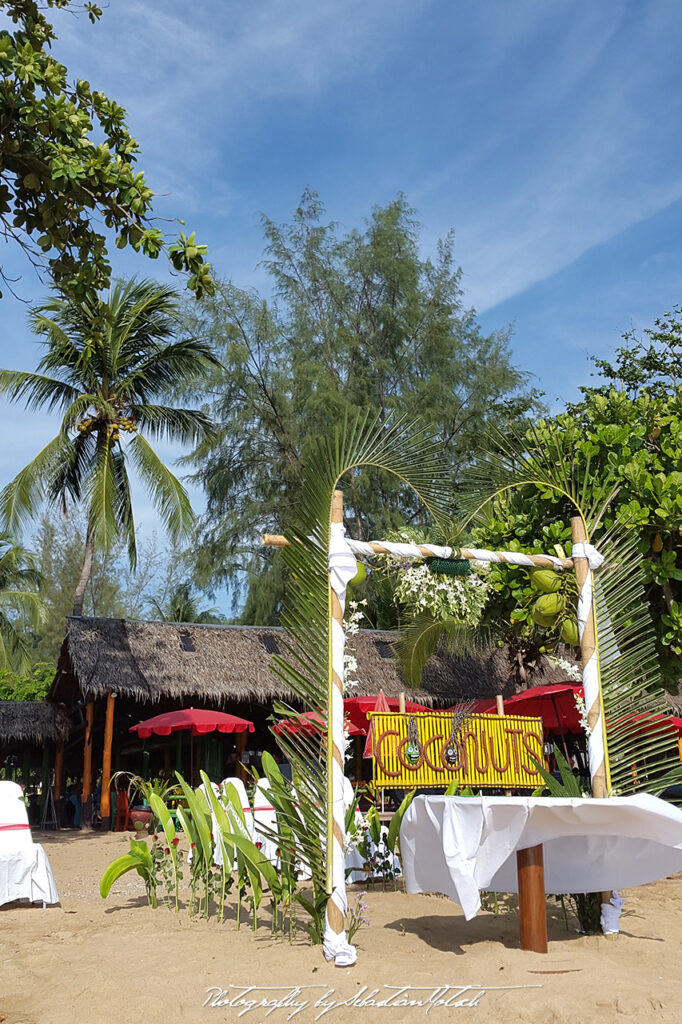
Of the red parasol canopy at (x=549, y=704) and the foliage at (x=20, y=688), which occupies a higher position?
the foliage at (x=20, y=688)

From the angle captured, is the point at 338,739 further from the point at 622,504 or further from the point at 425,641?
the point at 425,641

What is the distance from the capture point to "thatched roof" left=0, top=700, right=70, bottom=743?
1631 centimetres

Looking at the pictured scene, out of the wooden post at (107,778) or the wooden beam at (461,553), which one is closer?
the wooden beam at (461,553)

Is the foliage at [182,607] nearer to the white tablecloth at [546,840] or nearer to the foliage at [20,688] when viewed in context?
the foliage at [20,688]

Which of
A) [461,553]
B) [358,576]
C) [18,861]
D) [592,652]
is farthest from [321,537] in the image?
[18,861]

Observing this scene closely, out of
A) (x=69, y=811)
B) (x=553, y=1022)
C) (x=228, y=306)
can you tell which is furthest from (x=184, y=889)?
(x=228, y=306)

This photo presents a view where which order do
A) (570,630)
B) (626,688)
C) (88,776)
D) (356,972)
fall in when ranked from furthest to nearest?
(88,776), (570,630), (626,688), (356,972)

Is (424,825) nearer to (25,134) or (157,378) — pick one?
(25,134)

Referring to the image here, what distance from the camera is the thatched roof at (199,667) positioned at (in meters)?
14.9

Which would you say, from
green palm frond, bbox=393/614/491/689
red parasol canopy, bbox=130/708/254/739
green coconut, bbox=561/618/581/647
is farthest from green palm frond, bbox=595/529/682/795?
green palm frond, bbox=393/614/491/689

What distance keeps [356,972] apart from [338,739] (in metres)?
1.16

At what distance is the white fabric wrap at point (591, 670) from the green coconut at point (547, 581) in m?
0.22

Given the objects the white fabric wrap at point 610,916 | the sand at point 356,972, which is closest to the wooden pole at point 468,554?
the white fabric wrap at point 610,916

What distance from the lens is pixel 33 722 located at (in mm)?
16625
